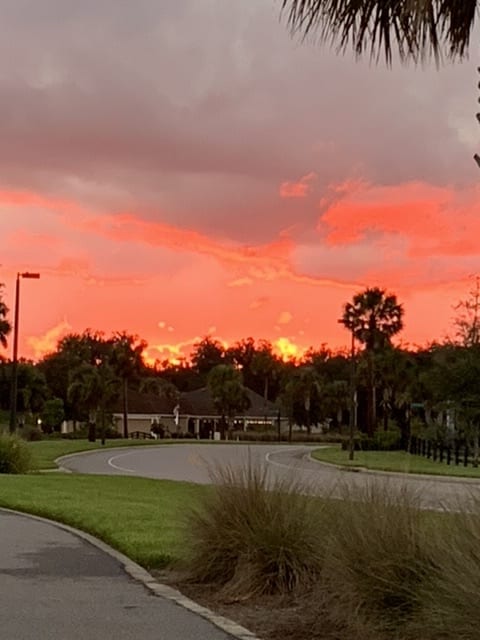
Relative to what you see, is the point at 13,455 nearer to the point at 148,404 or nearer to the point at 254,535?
the point at 254,535

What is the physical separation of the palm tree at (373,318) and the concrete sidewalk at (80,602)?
216 ft

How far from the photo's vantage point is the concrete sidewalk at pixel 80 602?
8055 mm

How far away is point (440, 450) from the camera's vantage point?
48.6m

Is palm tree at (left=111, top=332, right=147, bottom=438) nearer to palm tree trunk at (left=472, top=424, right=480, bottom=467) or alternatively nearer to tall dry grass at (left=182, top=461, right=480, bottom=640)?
palm tree trunk at (left=472, top=424, right=480, bottom=467)

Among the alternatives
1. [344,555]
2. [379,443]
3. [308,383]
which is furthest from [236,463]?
[308,383]

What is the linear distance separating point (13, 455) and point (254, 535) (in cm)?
2171

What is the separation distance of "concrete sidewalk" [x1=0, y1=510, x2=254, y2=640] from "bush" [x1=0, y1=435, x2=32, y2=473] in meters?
17.2

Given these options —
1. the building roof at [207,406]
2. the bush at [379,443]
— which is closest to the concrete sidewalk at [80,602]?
the bush at [379,443]

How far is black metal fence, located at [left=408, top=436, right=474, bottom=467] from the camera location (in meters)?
47.1

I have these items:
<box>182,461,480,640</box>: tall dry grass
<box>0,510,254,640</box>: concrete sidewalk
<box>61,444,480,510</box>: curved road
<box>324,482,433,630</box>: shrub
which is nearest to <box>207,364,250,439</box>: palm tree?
<box>61,444,480,510</box>: curved road

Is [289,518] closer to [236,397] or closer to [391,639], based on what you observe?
[391,639]

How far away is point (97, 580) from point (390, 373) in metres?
67.4

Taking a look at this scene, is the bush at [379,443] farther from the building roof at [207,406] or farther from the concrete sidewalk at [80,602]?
the concrete sidewalk at [80,602]

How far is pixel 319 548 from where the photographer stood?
919 centimetres
